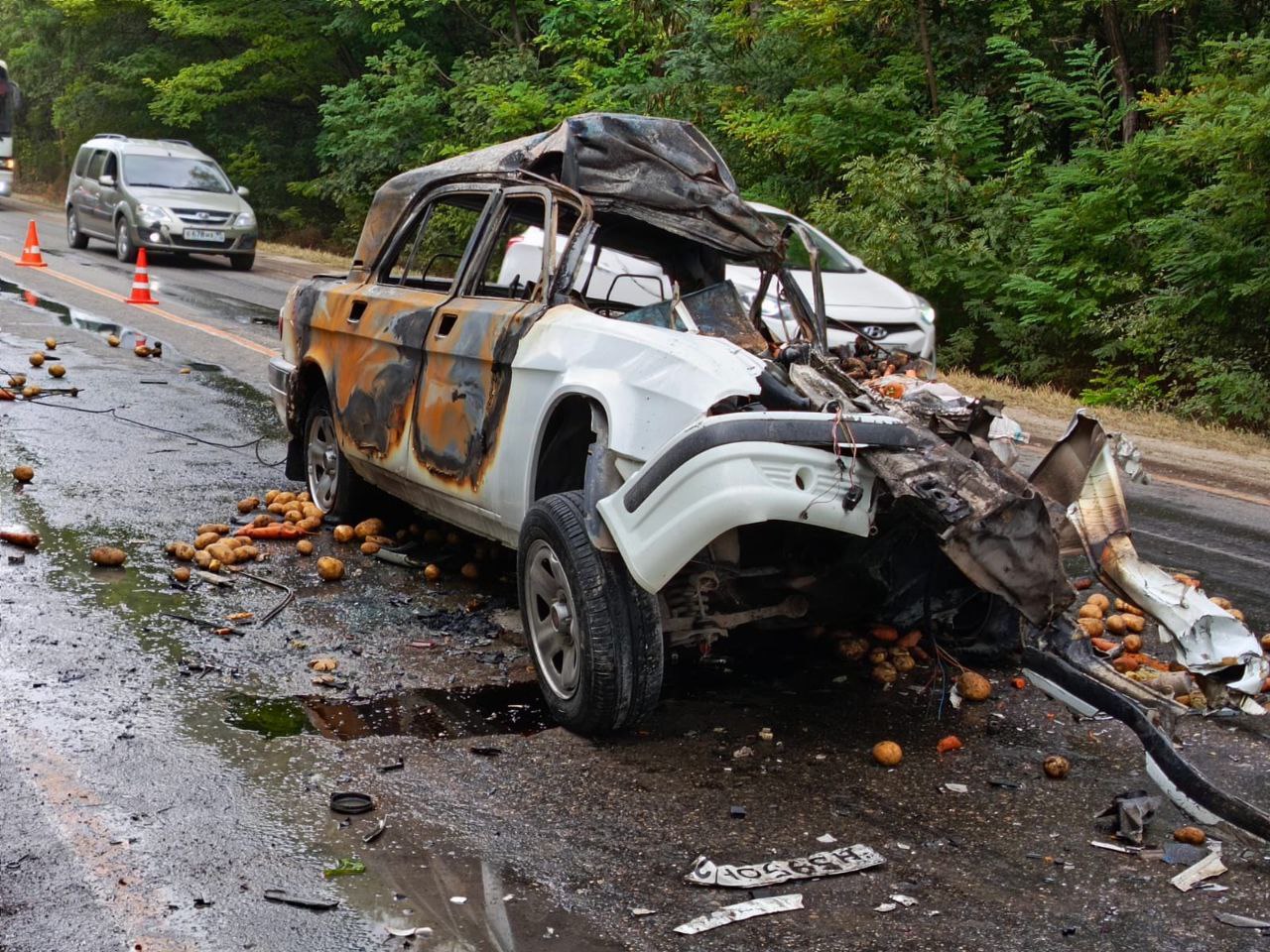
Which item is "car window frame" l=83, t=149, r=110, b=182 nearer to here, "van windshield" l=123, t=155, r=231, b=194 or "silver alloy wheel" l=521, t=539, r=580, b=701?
"van windshield" l=123, t=155, r=231, b=194

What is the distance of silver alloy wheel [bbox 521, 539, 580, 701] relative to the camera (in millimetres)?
4887

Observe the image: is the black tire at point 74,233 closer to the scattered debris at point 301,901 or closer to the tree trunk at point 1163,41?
the tree trunk at point 1163,41

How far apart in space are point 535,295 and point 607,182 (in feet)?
1.95

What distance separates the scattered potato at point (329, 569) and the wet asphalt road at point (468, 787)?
0.06 meters

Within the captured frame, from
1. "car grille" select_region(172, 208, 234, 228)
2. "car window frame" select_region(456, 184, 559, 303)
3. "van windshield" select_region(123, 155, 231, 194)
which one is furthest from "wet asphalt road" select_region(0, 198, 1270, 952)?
"van windshield" select_region(123, 155, 231, 194)

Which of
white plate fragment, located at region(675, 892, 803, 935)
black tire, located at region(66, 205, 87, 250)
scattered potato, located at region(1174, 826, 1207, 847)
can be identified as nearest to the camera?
white plate fragment, located at region(675, 892, 803, 935)

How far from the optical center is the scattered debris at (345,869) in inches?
150

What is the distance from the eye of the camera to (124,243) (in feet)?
78.2

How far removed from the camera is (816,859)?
13.1ft

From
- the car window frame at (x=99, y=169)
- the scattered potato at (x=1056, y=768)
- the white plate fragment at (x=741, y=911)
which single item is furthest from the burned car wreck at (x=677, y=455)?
the car window frame at (x=99, y=169)

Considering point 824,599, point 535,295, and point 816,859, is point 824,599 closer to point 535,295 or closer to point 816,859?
point 816,859

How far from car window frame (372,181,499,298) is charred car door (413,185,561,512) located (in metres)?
0.05

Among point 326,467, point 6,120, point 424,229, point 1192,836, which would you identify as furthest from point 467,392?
point 6,120

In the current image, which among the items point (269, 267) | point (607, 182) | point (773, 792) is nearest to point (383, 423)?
point (607, 182)
